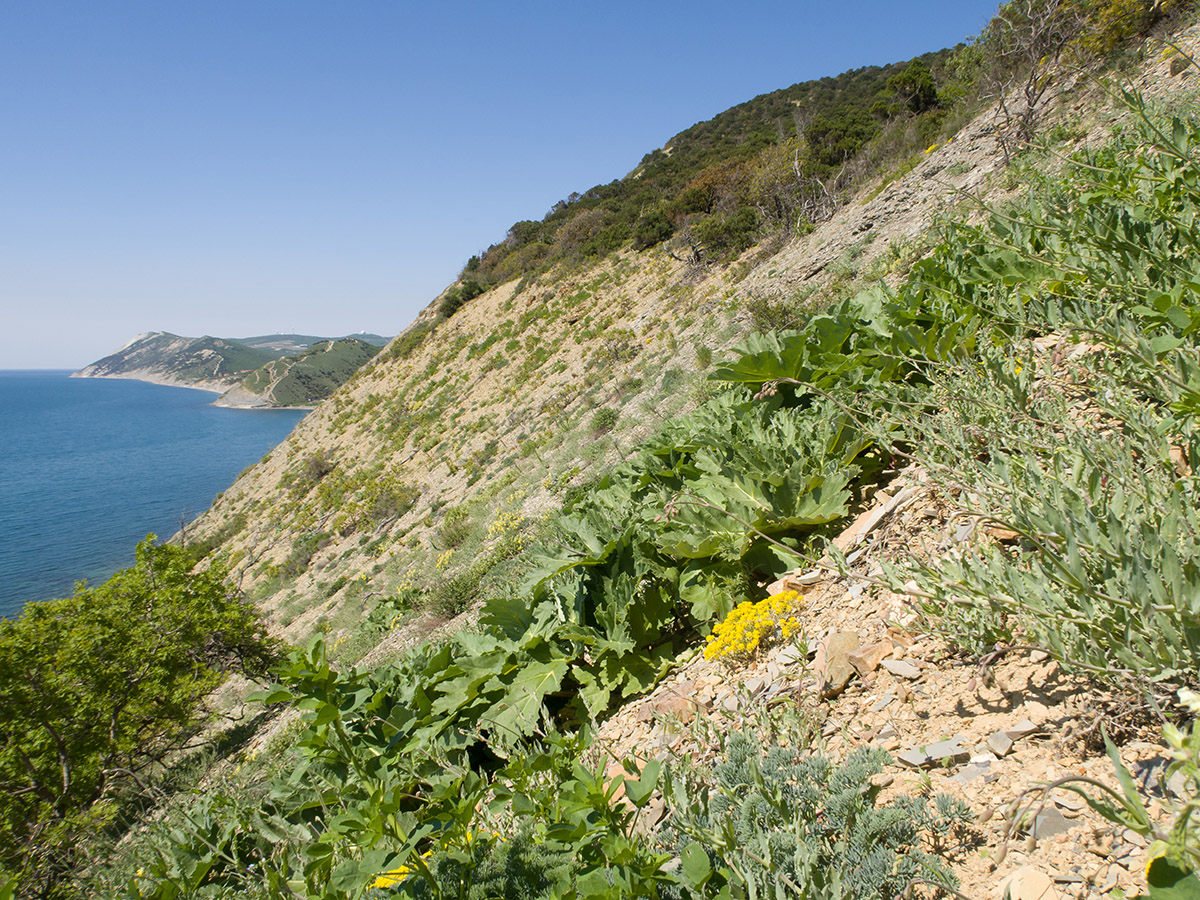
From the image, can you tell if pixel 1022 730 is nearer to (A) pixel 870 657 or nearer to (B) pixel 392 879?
(A) pixel 870 657

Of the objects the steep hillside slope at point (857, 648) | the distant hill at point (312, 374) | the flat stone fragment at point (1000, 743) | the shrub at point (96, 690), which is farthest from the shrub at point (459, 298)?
the distant hill at point (312, 374)

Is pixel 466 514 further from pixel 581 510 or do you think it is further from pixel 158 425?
pixel 158 425

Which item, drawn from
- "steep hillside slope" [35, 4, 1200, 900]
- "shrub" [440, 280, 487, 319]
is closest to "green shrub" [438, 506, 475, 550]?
"steep hillside slope" [35, 4, 1200, 900]

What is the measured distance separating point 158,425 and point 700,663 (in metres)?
120

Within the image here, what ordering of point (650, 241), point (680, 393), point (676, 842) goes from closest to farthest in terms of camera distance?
point (676, 842), point (680, 393), point (650, 241)

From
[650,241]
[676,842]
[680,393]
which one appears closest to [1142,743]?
[676,842]

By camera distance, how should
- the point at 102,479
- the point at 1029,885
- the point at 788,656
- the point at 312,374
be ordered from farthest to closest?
the point at 312,374 → the point at 102,479 → the point at 788,656 → the point at 1029,885

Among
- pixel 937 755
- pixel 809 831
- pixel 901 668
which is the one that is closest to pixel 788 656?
pixel 901 668

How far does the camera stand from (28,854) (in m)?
4.78

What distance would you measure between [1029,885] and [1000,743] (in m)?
0.39

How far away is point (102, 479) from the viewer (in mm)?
54656

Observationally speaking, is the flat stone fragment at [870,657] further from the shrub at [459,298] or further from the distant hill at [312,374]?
the distant hill at [312,374]

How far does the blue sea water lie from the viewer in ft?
98.6

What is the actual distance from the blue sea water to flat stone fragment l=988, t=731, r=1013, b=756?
17.2 m
